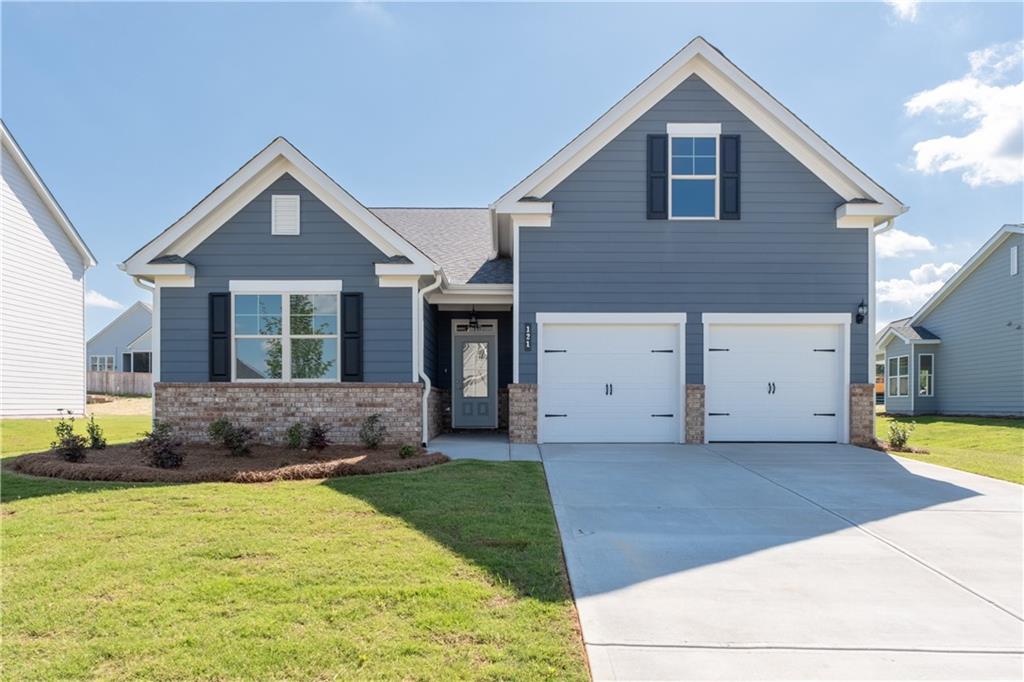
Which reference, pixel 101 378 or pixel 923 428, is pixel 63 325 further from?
pixel 923 428

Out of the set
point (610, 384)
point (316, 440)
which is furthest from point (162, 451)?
point (610, 384)

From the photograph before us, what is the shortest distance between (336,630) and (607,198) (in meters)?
9.57

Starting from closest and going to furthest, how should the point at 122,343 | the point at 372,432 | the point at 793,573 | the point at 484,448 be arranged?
1. the point at 793,573
2. the point at 372,432
3. the point at 484,448
4. the point at 122,343

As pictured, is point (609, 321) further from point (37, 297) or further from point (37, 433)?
point (37, 297)

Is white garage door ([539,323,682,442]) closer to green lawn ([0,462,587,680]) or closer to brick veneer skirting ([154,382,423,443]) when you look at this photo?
brick veneer skirting ([154,382,423,443])

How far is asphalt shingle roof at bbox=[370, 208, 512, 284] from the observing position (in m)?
13.2

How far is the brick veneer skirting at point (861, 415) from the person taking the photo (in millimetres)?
11820

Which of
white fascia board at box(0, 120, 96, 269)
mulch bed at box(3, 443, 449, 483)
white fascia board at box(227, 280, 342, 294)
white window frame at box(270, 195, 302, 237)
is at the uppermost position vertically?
white fascia board at box(0, 120, 96, 269)

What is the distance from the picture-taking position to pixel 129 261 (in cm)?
1080

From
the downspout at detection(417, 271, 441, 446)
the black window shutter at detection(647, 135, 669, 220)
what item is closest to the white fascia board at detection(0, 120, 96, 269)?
the downspout at detection(417, 271, 441, 446)

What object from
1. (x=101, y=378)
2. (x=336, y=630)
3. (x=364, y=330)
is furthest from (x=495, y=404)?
(x=101, y=378)

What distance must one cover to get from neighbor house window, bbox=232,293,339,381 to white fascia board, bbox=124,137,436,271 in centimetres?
131

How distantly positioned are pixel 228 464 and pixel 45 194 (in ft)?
49.7

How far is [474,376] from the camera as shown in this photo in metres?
14.9
